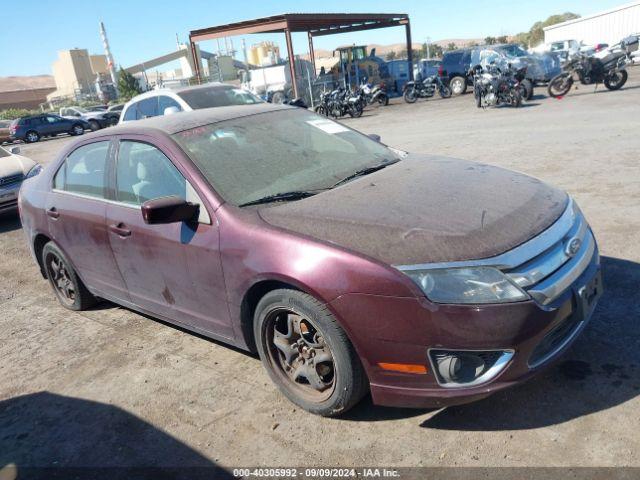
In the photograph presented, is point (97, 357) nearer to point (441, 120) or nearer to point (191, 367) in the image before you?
point (191, 367)

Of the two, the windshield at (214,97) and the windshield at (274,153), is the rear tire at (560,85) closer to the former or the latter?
the windshield at (214,97)

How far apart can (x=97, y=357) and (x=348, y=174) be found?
2.27 meters

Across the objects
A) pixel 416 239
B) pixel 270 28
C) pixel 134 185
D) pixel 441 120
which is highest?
pixel 270 28

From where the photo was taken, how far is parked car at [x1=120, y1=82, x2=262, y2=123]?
33.4 feet

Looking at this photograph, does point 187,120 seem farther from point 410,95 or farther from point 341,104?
point 410,95

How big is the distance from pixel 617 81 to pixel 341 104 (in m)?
9.76

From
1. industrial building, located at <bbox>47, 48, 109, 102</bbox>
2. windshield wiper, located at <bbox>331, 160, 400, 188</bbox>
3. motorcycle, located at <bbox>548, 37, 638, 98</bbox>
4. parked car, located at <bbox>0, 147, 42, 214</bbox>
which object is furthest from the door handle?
industrial building, located at <bbox>47, 48, 109, 102</bbox>

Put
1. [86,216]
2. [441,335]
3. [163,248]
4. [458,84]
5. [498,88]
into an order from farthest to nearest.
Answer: [458,84]
[498,88]
[86,216]
[163,248]
[441,335]

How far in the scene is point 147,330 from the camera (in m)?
4.31

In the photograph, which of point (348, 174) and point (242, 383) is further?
point (348, 174)

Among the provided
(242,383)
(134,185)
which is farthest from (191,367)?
(134,185)

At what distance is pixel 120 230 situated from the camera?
372 cm

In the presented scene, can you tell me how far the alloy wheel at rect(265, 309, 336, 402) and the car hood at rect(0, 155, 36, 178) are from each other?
316 inches

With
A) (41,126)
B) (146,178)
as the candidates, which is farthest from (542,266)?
(41,126)
